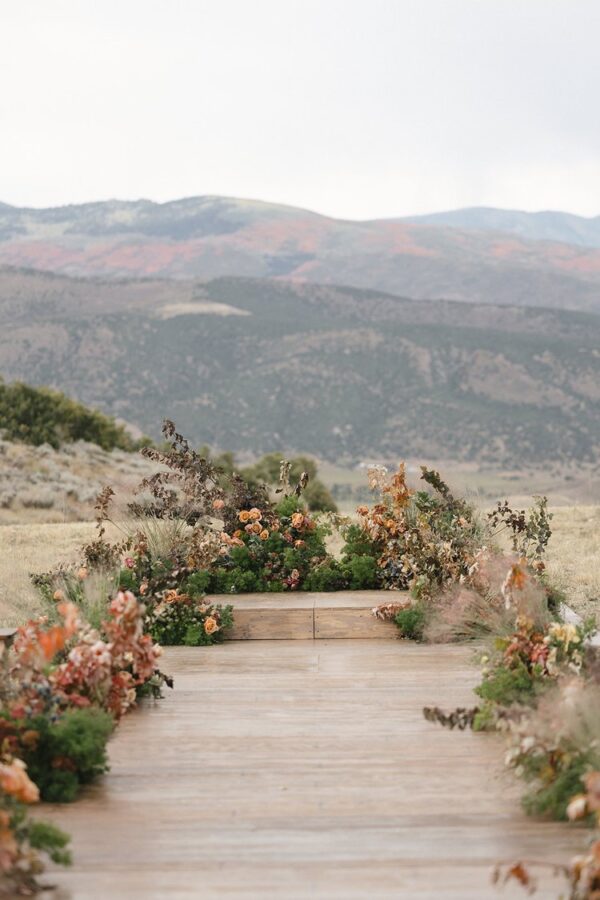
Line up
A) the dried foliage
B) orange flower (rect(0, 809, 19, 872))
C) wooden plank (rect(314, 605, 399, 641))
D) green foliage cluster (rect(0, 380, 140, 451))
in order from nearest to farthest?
1. orange flower (rect(0, 809, 19, 872))
2. wooden plank (rect(314, 605, 399, 641))
3. the dried foliage
4. green foliage cluster (rect(0, 380, 140, 451))

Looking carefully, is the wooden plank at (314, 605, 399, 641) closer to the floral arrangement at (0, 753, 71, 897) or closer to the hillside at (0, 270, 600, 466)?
the floral arrangement at (0, 753, 71, 897)

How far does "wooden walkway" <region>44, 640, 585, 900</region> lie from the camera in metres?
3.08

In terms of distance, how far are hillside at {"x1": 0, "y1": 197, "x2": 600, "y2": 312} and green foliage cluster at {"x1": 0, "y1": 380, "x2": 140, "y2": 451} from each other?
51.4 meters

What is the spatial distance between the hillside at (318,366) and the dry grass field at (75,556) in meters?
34.9

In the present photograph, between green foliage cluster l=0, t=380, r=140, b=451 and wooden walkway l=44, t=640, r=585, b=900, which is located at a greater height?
green foliage cluster l=0, t=380, r=140, b=451

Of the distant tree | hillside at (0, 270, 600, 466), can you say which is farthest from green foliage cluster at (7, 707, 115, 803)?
hillside at (0, 270, 600, 466)

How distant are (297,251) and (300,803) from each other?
87235 mm

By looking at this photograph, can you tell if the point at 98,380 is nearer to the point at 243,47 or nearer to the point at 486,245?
the point at 243,47

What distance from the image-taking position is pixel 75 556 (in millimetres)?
11516

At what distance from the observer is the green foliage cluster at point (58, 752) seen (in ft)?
12.5

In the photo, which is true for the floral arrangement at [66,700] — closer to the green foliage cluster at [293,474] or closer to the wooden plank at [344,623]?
the wooden plank at [344,623]

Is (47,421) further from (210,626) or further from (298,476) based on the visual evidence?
(210,626)

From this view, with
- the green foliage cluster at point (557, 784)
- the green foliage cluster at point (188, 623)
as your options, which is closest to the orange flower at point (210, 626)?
the green foliage cluster at point (188, 623)

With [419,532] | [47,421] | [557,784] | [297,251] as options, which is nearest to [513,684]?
[557,784]
